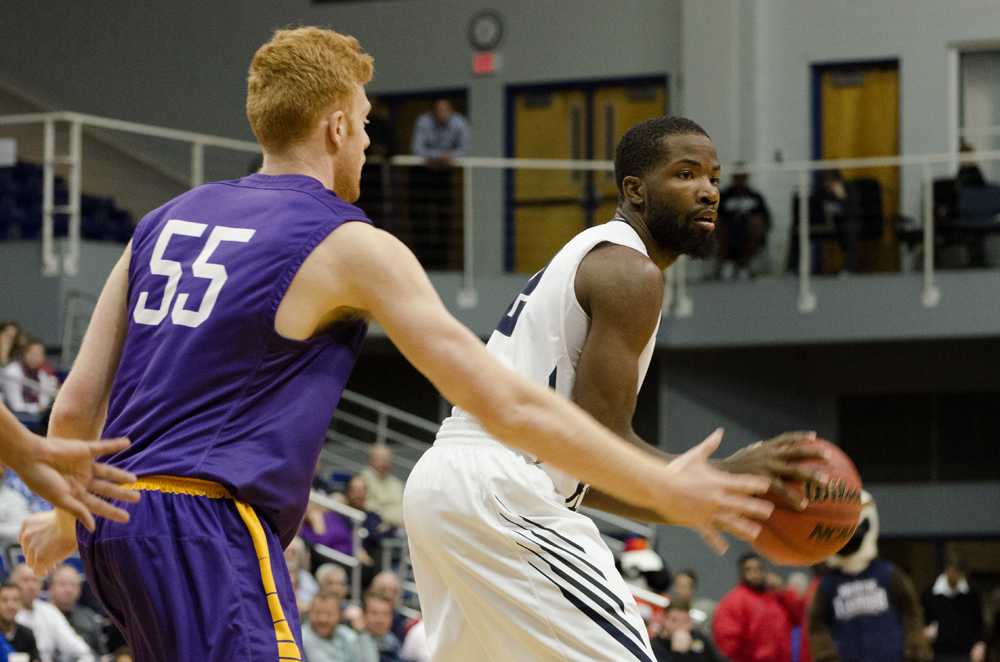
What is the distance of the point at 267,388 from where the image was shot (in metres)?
3.18

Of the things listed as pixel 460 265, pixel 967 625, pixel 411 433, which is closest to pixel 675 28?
pixel 460 265

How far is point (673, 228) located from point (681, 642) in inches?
295

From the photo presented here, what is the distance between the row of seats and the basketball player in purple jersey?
494 inches

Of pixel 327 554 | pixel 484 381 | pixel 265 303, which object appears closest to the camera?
pixel 484 381

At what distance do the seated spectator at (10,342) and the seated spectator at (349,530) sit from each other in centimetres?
259

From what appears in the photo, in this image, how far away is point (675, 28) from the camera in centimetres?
1905

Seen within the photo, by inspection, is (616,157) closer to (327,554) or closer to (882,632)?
(882,632)

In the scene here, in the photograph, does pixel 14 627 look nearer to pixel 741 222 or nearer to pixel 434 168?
pixel 434 168

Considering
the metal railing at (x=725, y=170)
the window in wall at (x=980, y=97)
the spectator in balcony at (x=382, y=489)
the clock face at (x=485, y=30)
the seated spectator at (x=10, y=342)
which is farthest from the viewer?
the clock face at (x=485, y=30)

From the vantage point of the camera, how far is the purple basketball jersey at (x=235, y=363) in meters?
3.14

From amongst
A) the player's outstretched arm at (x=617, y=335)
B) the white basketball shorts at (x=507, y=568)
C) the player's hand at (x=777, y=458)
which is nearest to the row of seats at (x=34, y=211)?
the white basketball shorts at (x=507, y=568)

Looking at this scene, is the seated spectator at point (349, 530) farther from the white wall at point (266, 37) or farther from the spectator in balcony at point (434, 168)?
the white wall at point (266, 37)

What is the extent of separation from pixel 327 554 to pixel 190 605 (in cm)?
934

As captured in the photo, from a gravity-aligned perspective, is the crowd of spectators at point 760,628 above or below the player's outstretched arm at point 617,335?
below
